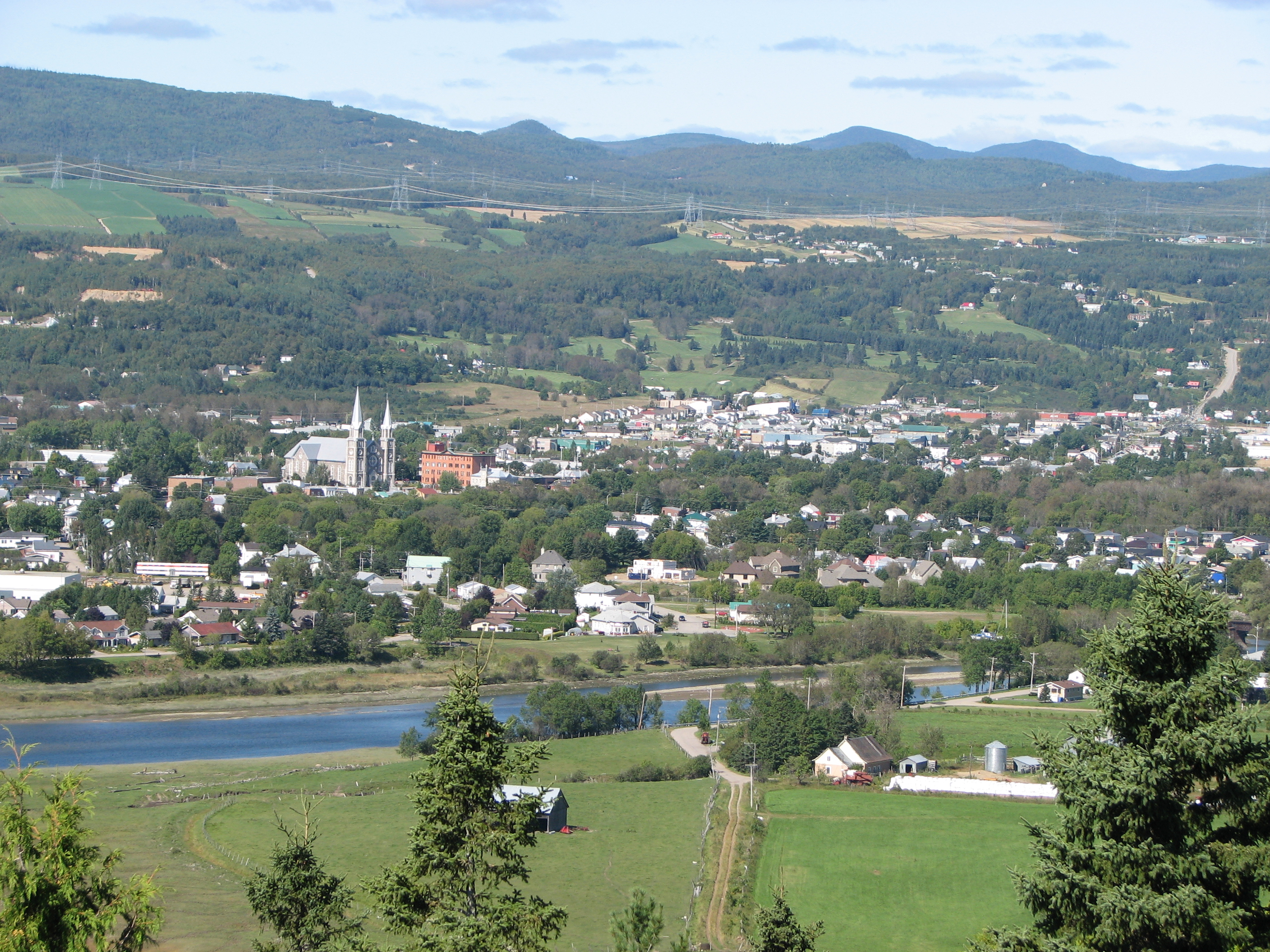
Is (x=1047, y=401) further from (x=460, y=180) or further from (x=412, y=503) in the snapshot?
(x=460, y=180)

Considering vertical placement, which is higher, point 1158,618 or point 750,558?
point 1158,618

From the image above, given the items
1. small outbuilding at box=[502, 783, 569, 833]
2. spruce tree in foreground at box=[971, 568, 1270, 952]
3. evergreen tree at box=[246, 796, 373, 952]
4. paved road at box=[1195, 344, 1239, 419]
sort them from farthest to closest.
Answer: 1. paved road at box=[1195, 344, 1239, 419]
2. small outbuilding at box=[502, 783, 569, 833]
3. evergreen tree at box=[246, 796, 373, 952]
4. spruce tree in foreground at box=[971, 568, 1270, 952]

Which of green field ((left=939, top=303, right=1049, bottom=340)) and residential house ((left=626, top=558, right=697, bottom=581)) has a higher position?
green field ((left=939, top=303, right=1049, bottom=340))

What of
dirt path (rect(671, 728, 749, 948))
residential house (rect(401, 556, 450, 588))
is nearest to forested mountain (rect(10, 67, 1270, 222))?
residential house (rect(401, 556, 450, 588))

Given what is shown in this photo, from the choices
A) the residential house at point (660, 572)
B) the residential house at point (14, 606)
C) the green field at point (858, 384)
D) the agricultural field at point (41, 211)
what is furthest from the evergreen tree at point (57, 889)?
the agricultural field at point (41, 211)

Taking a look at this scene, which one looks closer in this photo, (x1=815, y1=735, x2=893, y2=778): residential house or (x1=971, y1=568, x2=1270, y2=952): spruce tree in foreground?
(x1=971, y1=568, x2=1270, y2=952): spruce tree in foreground

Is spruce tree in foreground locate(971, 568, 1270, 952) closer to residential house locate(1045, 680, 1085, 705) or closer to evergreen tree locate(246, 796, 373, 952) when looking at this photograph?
evergreen tree locate(246, 796, 373, 952)

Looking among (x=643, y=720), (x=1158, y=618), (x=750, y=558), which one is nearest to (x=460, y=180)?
(x=750, y=558)
